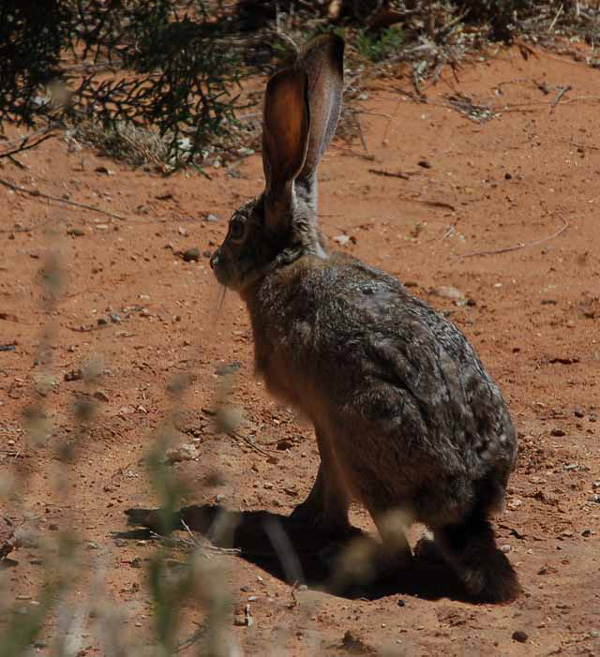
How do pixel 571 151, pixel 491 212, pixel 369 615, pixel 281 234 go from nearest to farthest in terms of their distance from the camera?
1. pixel 369 615
2. pixel 281 234
3. pixel 491 212
4. pixel 571 151

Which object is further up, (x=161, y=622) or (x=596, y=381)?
(x=161, y=622)

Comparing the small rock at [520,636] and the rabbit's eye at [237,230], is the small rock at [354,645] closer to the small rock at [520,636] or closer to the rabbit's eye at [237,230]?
the small rock at [520,636]

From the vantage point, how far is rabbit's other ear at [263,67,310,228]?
5617 millimetres

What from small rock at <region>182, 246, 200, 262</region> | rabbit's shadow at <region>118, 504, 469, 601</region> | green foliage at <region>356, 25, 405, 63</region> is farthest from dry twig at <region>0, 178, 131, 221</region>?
rabbit's shadow at <region>118, 504, 469, 601</region>

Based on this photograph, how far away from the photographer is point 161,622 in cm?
264

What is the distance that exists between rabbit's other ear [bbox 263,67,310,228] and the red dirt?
1.19 meters

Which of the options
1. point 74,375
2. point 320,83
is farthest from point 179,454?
point 320,83

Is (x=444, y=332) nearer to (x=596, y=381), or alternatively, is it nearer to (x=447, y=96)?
(x=596, y=381)

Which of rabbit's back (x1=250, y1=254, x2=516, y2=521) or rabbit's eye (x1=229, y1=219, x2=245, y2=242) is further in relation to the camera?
Result: rabbit's eye (x1=229, y1=219, x2=245, y2=242)

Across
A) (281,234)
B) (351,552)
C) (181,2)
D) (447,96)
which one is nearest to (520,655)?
(351,552)

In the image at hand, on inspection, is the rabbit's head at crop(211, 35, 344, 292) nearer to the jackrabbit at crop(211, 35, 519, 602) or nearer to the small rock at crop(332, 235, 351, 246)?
the jackrabbit at crop(211, 35, 519, 602)

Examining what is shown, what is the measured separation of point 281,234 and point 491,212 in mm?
3804

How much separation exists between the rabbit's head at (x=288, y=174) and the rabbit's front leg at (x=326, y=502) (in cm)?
96

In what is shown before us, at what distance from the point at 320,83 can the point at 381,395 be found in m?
2.04
